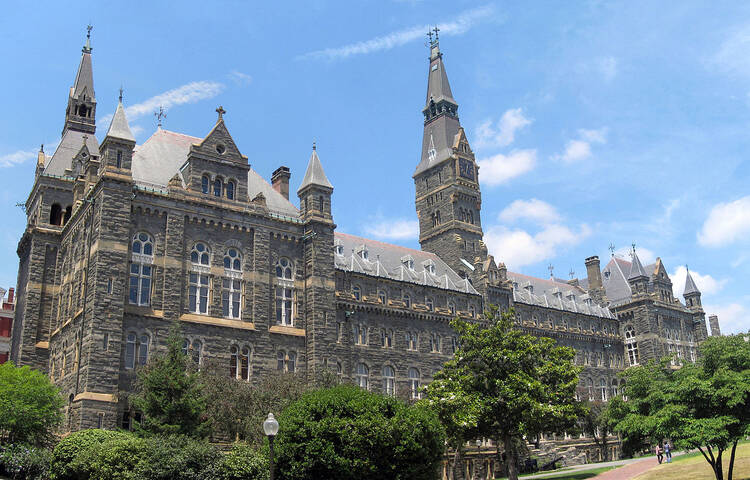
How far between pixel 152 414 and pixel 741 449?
1578 inches

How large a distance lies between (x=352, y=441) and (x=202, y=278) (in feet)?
72.3

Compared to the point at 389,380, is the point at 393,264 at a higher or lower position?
higher

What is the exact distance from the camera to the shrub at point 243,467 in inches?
1363

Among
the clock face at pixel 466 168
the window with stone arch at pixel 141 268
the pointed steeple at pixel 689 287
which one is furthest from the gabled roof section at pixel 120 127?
the pointed steeple at pixel 689 287

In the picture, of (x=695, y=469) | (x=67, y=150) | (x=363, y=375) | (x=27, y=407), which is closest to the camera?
(x=27, y=407)

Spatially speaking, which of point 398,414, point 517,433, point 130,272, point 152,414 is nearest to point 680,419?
point 517,433

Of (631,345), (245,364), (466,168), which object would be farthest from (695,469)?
(466,168)

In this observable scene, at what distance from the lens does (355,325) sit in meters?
60.8

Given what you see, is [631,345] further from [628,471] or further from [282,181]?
[282,181]

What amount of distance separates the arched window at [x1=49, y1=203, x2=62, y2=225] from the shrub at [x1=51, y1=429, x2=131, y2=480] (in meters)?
24.0

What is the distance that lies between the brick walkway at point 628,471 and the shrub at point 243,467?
80.7 ft

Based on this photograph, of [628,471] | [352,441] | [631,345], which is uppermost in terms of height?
[631,345]

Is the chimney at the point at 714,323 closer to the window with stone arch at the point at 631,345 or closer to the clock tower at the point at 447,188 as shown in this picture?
the window with stone arch at the point at 631,345

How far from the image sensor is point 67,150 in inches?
2413
